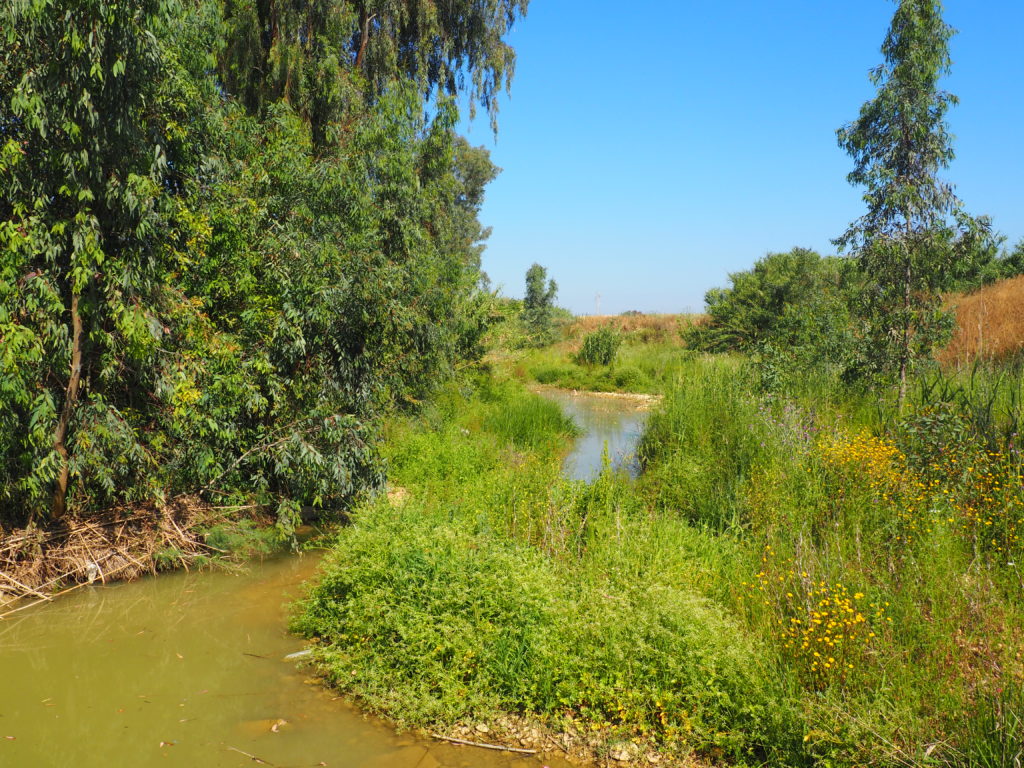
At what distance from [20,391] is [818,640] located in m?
5.66

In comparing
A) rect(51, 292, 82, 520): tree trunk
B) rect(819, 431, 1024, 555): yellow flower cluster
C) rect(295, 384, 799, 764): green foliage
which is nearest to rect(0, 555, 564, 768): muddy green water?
rect(295, 384, 799, 764): green foliage

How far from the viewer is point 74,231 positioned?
555cm

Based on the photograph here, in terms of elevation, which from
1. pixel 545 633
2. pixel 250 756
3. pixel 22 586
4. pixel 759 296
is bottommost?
pixel 250 756

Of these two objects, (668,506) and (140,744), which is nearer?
(140,744)

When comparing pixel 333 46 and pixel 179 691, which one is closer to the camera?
pixel 179 691

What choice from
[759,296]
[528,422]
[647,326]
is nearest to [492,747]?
[528,422]

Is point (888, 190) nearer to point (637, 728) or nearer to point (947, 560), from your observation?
point (947, 560)

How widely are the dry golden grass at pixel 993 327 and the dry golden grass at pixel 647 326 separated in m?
12.9

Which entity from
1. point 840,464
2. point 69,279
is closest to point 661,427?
point 840,464

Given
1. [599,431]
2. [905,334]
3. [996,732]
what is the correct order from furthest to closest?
[599,431]
[905,334]
[996,732]

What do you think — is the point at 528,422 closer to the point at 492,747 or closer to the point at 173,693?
the point at 173,693

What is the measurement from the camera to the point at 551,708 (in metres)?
4.28

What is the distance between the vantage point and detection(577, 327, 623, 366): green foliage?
2455 centimetres

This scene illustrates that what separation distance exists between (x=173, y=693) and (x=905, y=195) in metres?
8.64
